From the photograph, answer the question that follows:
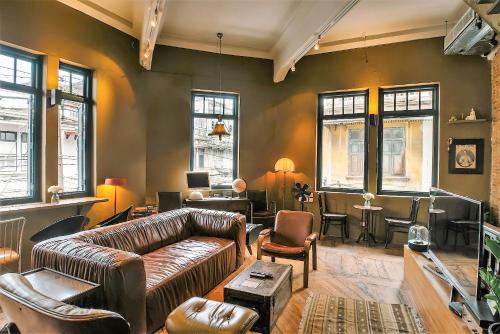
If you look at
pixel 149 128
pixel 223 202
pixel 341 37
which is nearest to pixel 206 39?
pixel 149 128

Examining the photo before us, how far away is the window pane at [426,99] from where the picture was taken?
18.3 ft

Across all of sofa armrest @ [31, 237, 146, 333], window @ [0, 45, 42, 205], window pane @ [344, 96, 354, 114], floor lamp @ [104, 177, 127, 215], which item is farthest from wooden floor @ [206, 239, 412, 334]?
window @ [0, 45, 42, 205]

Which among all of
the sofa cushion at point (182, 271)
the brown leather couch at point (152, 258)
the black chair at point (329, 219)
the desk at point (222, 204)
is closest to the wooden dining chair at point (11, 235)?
the brown leather couch at point (152, 258)

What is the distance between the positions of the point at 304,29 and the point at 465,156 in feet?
11.7

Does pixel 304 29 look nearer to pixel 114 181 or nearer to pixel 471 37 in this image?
pixel 471 37

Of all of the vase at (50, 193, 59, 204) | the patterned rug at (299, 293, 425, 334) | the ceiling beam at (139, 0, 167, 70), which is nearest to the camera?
the patterned rug at (299, 293, 425, 334)

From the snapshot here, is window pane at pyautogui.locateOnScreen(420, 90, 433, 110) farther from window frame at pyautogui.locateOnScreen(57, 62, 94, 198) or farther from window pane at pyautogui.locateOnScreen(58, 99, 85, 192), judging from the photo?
window pane at pyautogui.locateOnScreen(58, 99, 85, 192)

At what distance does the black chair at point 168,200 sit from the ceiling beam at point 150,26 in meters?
2.35

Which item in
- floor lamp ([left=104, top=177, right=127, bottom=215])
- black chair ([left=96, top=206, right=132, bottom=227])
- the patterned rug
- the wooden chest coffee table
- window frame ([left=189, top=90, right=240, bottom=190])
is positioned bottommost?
the patterned rug

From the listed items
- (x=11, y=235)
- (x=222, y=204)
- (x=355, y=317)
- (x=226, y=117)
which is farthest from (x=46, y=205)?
(x=355, y=317)

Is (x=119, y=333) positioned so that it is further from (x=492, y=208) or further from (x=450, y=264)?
(x=492, y=208)

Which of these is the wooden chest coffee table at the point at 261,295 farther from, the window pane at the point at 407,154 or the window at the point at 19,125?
the window pane at the point at 407,154

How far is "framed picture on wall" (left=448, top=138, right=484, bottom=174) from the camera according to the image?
201 inches

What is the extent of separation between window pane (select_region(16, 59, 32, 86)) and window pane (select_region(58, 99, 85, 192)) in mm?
519
